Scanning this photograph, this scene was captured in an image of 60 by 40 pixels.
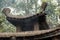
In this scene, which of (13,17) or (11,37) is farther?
(13,17)

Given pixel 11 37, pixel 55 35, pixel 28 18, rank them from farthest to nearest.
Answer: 1. pixel 28 18
2. pixel 11 37
3. pixel 55 35

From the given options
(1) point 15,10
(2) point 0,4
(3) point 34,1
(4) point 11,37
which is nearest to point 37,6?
(3) point 34,1

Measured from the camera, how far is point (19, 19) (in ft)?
37.2

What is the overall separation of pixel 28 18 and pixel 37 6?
100ft

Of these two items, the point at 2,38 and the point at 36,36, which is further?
the point at 2,38

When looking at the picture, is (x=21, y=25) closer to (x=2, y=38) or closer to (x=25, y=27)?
(x=25, y=27)

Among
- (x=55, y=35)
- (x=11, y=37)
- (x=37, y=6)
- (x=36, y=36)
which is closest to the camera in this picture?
(x=55, y=35)

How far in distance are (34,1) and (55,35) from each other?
36.3m

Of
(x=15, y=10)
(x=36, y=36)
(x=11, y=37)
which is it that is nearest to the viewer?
(x=36, y=36)

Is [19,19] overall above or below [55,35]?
above

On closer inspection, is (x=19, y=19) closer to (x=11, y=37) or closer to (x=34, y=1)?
(x=11, y=37)

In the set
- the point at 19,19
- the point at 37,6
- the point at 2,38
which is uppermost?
the point at 37,6

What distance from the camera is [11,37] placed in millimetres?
9453

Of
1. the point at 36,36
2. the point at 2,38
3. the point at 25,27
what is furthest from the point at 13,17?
the point at 36,36
